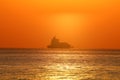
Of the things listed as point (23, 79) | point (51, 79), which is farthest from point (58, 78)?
point (23, 79)

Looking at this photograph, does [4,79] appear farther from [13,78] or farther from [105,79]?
[105,79]

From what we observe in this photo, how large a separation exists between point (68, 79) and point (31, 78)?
4.91 meters

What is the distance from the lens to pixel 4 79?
179 feet

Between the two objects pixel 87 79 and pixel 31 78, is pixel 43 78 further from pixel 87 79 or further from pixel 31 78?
pixel 87 79

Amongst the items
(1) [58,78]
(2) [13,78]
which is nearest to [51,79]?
(1) [58,78]

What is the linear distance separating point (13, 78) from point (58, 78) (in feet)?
19.3

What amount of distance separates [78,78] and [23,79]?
7513 mm

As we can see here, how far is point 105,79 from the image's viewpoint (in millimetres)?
56188

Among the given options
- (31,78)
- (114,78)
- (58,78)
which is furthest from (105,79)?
(31,78)

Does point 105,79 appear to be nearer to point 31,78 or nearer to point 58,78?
point 58,78

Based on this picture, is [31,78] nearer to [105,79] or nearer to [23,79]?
[23,79]

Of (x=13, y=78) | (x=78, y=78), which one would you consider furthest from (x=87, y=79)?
(x=13, y=78)

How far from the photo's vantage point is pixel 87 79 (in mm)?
56781

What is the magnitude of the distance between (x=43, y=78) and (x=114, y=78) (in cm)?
932
